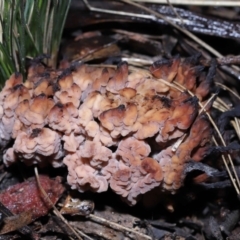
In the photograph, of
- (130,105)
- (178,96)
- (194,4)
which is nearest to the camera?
(130,105)

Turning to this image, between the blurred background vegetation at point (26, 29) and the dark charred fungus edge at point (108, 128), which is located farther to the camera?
the blurred background vegetation at point (26, 29)

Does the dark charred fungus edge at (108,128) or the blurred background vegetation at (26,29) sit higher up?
the blurred background vegetation at (26,29)

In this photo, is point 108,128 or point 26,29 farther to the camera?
point 26,29

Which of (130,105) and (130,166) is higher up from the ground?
(130,105)

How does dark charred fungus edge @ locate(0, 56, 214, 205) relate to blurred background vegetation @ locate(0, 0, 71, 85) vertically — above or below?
below

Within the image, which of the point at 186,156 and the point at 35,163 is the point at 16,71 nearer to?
the point at 35,163

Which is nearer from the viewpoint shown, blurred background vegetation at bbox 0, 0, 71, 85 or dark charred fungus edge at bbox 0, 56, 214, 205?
dark charred fungus edge at bbox 0, 56, 214, 205

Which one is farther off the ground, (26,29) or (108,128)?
(26,29)

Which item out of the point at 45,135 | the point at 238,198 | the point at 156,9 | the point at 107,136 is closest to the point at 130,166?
the point at 107,136
